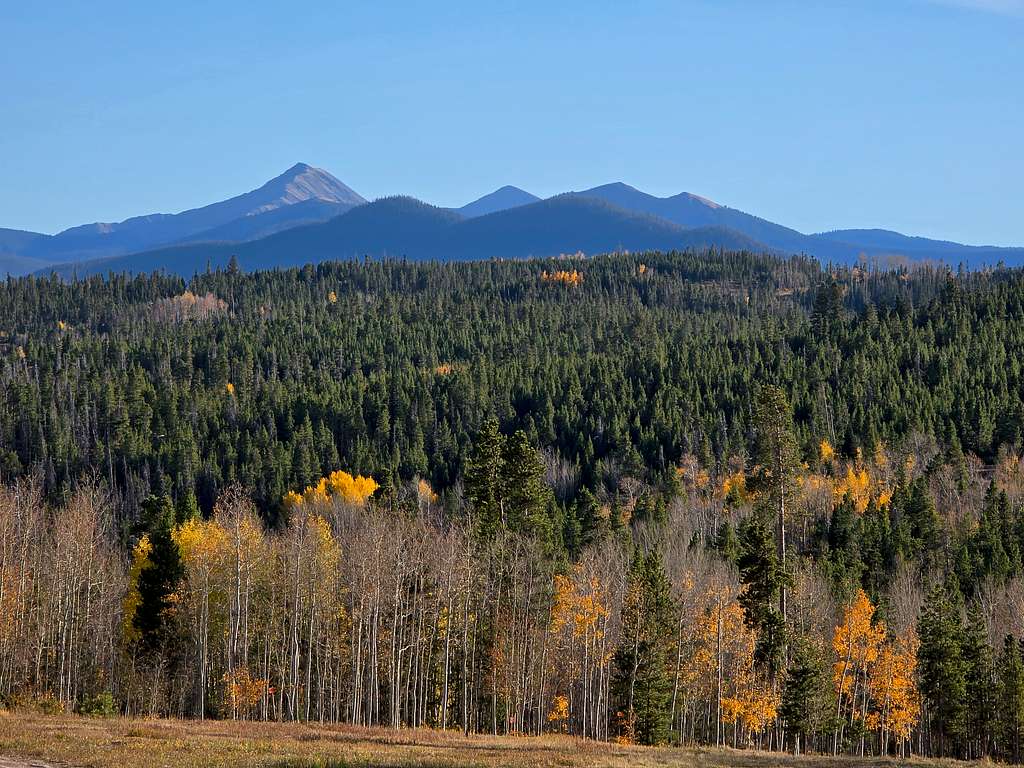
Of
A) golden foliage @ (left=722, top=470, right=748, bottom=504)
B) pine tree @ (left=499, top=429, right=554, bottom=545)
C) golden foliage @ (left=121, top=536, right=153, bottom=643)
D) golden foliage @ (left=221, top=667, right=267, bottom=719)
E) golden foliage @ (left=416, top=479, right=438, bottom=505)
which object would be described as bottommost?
golden foliage @ (left=416, top=479, right=438, bottom=505)

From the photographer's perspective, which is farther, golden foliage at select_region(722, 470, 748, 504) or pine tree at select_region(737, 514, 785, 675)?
golden foliage at select_region(722, 470, 748, 504)

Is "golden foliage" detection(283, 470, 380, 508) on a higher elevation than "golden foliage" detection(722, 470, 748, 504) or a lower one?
lower

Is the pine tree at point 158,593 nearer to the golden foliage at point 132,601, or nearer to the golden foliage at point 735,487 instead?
the golden foliage at point 132,601

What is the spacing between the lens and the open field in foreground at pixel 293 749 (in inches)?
1454

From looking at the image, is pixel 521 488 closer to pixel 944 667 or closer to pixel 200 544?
pixel 200 544

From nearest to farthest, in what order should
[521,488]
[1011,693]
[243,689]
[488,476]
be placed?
[243,689]
[1011,693]
[521,488]
[488,476]

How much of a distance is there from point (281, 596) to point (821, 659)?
32.9 m

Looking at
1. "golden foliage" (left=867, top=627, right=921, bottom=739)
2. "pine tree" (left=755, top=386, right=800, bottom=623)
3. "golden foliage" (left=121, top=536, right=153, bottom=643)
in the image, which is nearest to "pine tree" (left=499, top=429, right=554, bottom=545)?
"pine tree" (left=755, top=386, right=800, bottom=623)

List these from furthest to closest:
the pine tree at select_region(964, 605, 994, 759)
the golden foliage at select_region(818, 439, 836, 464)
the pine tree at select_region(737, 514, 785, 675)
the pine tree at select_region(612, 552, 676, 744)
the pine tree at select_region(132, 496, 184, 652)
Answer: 1. the golden foliage at select_region(818, 439, 836, 464)
2. the pine tree at select_region(964, 605, 994, 759)
3. the pine tree at select_region(132, 496, 184, 652)
4. the pine tree at select_region(612, 552, 676, 744)
5. the pine tree at select_region(737, 514, 785, 675)

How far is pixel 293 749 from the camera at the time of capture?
41281mm

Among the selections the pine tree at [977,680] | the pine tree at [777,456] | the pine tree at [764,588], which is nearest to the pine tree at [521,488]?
the pine tree at [777,456]

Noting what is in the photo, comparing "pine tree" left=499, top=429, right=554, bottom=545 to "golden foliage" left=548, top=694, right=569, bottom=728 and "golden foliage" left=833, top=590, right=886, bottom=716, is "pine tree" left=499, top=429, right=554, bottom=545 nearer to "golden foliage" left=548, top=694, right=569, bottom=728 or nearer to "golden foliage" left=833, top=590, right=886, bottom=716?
"golden foliage" left=548, top=694, right=569, bottom=728

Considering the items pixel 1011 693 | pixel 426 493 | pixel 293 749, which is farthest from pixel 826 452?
pixel 293 749

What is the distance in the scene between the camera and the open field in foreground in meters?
36.9
